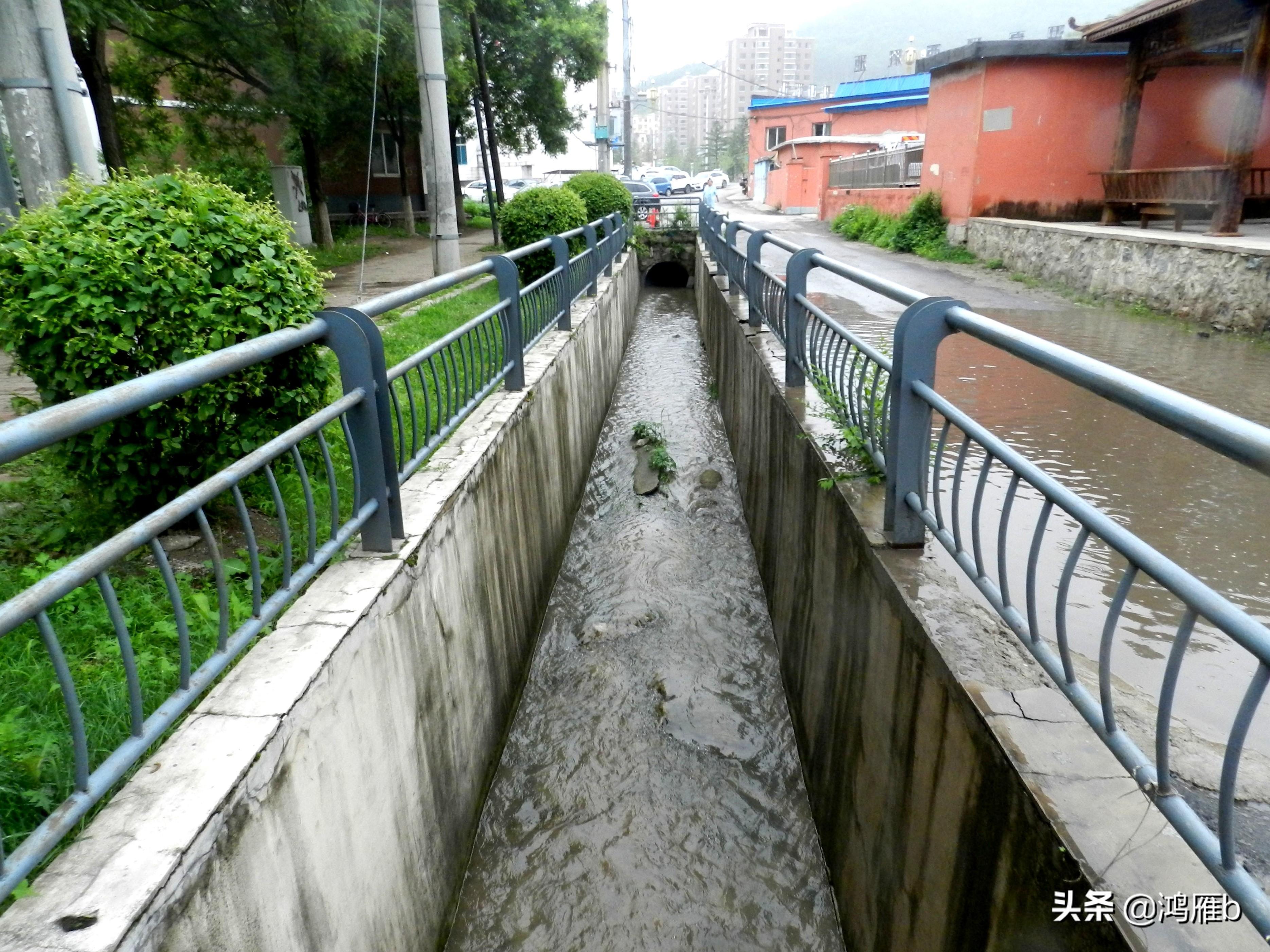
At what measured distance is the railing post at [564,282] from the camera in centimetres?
759

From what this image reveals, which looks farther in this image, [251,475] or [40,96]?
[40,96]

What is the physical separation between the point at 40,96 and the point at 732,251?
6.51m

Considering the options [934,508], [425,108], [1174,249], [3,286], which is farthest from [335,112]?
[934,508]

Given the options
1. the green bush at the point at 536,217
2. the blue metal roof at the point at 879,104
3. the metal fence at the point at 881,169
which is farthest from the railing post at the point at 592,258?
the blue metal roof at the point at 879,104

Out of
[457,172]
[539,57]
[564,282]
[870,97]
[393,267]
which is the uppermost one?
[870,97]

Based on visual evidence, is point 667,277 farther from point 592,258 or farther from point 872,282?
point 872,282

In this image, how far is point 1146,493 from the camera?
4539mm

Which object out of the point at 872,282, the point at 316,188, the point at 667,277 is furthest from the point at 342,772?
the point at 667,277

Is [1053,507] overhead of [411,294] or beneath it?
beneath

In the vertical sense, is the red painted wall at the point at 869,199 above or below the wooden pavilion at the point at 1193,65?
below

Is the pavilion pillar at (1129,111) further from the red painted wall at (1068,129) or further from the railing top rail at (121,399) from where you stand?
the railing top rail at (121,399)

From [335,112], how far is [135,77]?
591 centimetres

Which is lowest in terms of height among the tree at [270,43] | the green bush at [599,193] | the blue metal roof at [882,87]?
the green bush at [599,193]

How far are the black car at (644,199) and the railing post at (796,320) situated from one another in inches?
702
